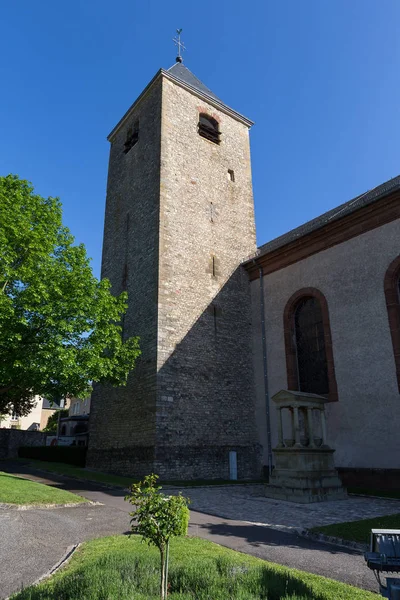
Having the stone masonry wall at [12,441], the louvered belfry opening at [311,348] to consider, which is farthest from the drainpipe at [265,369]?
the stone masonry wall at [12,441]

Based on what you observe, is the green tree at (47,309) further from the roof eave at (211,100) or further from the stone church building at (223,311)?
the roof eave at (211,100)

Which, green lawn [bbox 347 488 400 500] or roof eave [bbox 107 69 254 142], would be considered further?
roof eave [bbox 107 69 254 142]

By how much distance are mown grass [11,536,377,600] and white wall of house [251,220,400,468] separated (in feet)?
31.6

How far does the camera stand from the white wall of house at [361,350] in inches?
542

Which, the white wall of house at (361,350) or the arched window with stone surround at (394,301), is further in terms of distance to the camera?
the arched window with stone surround at (394,301)

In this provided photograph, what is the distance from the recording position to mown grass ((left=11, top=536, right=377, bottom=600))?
13.3 feet

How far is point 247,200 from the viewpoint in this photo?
23266 mm

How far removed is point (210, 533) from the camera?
7.55 metres

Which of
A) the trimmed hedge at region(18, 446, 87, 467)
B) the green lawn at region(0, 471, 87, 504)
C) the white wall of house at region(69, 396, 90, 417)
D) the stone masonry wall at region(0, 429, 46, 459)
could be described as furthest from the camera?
the white wall of house at region(69, 396, 90, 417)

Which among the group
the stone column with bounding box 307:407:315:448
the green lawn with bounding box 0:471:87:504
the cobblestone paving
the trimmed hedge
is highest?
the stone column with bounding box 307:407:315:448

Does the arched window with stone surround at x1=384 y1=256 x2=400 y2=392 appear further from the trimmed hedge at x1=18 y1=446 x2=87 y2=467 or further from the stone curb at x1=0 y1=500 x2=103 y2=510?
the trimmed hedge at x1=18 y1=446 x2=87 y2=467

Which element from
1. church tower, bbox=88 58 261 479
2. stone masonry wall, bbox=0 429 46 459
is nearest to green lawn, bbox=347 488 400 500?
church tower, bbox=88 58 261 479

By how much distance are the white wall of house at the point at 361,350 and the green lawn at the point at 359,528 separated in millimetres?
5456

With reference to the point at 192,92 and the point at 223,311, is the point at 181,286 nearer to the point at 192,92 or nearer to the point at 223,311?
the point at 223,311
